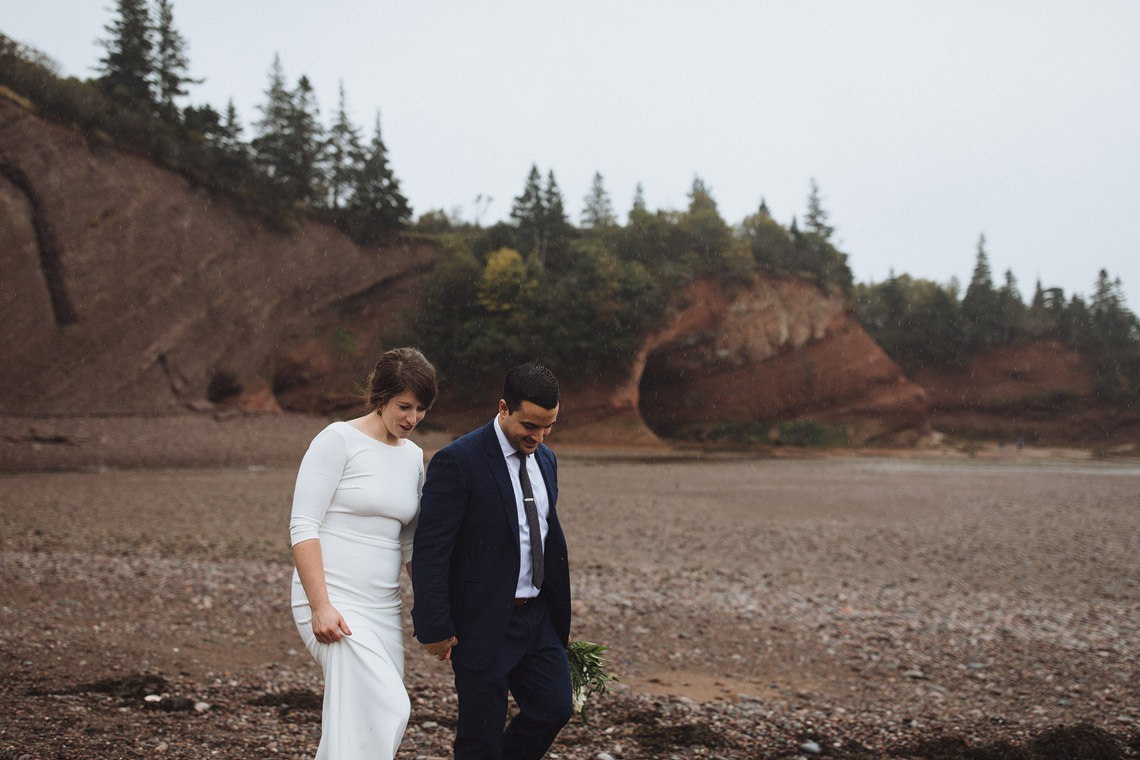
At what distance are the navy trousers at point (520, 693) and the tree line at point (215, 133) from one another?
41312 millimetres

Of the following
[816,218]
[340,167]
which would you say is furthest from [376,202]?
[816,218]

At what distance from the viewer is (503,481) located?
10.1 feet

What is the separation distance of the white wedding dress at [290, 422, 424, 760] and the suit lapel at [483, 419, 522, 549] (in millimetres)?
336

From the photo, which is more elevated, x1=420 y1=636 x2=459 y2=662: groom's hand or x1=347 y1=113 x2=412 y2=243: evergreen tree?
x1=347 y1=113 x2=412 y2=243: evergreen tree

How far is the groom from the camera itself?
2.91 meters

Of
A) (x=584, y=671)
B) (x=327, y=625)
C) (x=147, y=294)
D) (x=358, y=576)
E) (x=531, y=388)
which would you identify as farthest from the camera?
(x=147, y=294)

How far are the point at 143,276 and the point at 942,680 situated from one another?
3868 cm

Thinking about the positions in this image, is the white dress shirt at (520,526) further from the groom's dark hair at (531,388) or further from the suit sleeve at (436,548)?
the suit sleeve at (436,548)

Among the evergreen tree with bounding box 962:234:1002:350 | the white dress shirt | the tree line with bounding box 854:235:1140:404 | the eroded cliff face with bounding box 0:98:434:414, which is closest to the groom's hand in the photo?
the white dress shirt

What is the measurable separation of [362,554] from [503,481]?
614mm

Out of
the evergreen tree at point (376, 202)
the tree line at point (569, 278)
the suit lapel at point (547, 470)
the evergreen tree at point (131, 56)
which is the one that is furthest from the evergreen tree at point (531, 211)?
the suit lapel at point (547, 470)

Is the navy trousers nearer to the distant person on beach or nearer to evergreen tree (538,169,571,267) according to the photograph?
the distant person on beach

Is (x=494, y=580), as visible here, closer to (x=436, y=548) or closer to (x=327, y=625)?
(x=436, y=548)

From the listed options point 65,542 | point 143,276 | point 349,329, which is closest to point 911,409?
point 349,329
